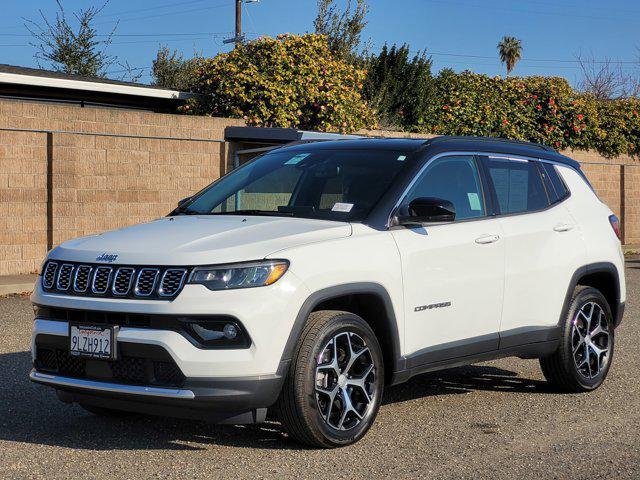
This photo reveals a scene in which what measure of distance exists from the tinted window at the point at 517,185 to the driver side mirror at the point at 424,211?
0.95m

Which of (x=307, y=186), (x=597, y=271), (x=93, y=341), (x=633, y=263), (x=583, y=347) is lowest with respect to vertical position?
(x=633, y=263)

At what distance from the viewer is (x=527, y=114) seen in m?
25.2

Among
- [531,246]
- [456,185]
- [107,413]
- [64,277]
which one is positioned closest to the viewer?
[64,277]

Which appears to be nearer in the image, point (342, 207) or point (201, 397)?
point (201, 397)

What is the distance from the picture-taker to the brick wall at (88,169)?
1494 cm

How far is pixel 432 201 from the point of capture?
6.11 m

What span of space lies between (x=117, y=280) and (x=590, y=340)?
12.5 ft

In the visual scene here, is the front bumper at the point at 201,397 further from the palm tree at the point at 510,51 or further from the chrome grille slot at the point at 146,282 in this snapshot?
the palm tree at the point at 510,51

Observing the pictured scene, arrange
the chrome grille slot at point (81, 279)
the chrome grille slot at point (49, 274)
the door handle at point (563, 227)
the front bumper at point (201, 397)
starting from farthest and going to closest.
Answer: the door handle at point (563, 227)
the chrome grille slot at point (49, 274)
the chrome grille slot at point (81, 279)
the front bumper at point (201, 397)

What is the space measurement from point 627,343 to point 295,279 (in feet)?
18.5

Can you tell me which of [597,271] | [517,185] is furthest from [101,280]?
[597,271]

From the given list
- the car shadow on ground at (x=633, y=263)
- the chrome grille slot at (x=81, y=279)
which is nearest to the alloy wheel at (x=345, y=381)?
the chrome grille slot at (x=81, y=279)

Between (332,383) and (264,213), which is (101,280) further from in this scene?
(332,383)

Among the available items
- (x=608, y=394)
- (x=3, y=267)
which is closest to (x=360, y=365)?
(x=608, y=394)
